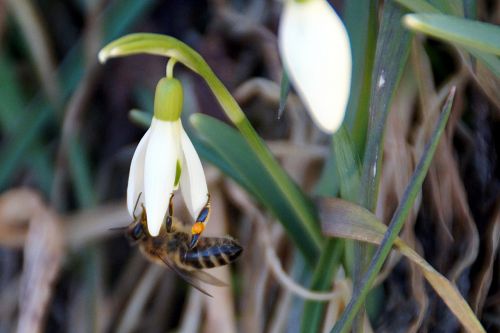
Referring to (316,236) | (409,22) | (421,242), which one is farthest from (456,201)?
(409,22)

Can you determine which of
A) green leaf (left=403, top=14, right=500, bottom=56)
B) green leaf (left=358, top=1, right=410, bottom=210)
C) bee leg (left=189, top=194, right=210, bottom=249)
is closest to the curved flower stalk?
bee leg (left=189, top=194, right=210, bottom=249)

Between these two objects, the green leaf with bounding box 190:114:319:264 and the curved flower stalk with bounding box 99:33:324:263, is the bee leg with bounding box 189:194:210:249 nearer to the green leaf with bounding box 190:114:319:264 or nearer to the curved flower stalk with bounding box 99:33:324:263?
the curved flower stalk with bounding box 99:33:324:263

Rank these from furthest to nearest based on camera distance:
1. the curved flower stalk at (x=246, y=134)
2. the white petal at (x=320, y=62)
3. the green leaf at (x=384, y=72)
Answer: the green leaf at (x=384, y=72) → the curved flower stalk at (x=246, y=134) → the white petal at (x=320, y=62)

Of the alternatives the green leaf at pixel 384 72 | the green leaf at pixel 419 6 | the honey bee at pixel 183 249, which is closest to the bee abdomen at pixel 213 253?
the honey bee at pixel 183 249

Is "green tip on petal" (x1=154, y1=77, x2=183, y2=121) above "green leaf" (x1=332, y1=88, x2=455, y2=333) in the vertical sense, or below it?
A: above

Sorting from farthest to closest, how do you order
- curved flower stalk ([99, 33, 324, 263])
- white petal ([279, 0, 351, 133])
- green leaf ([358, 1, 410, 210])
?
green leaf ([358, 1, 410, 210]), curved flower stalk ([99, 33, 324, 263]), white petal ([279, 0, 351, 133])

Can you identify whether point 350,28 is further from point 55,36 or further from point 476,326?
point 55,36

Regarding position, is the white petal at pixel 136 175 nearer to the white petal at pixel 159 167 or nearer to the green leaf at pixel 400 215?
the white petal at pixel 159 167
